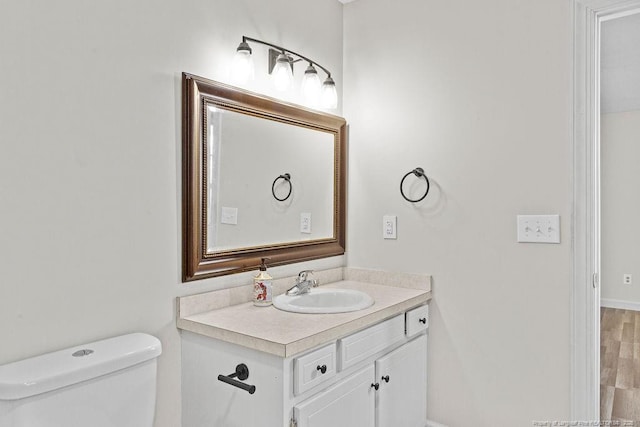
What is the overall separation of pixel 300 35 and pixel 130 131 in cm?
108

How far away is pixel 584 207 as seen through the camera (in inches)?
70.5

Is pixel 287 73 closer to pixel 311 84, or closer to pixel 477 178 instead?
pixel 311 84

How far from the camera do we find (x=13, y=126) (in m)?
1.22

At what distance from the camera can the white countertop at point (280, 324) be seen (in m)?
1.39

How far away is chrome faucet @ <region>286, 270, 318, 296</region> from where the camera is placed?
76.8 inches

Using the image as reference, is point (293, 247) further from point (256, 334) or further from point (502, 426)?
point (502, 426)

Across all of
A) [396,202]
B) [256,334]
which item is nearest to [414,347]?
[396,202]

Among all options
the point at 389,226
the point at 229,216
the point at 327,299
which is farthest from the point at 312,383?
the point at 389,226

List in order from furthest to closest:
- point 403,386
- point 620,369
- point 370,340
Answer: point 620,369
point 403,386
point 370,340

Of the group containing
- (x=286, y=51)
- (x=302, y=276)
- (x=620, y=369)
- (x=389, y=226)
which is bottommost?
(x=620, y=369)

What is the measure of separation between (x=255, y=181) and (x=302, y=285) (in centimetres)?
51

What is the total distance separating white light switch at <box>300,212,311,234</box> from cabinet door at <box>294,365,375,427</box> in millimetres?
780

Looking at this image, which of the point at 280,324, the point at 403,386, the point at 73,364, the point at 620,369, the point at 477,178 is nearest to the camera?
the point at 73,364

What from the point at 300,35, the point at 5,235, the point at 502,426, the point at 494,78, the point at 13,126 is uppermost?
the point at 300,35
